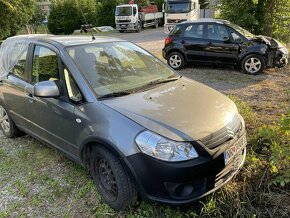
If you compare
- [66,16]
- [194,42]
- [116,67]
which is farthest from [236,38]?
[66,16]

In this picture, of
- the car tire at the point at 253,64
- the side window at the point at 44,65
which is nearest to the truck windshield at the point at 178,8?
the car tire at the point at 253,64

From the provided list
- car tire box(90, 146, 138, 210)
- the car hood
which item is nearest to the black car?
the car hood

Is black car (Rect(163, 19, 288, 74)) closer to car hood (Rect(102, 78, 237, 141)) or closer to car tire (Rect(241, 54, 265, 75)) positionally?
car tire (Rect(241, 54, 265, 75))

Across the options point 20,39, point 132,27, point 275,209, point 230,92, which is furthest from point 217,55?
point 132,27

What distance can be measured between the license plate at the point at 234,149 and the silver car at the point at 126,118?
10 mm

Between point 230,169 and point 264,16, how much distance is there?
11.1m

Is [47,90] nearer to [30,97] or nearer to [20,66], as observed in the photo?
[30,97]

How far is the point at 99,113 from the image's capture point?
10.1ft

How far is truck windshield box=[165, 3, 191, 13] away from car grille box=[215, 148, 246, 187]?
60.1 feet

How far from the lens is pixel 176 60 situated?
10.5 meters

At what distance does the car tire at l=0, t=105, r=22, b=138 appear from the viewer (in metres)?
4.95

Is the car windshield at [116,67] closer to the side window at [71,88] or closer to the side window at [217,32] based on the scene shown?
the side window at [71,88]

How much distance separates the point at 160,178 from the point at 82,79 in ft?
4.58

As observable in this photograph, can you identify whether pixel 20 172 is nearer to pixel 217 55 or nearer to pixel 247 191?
pixel 247 191
